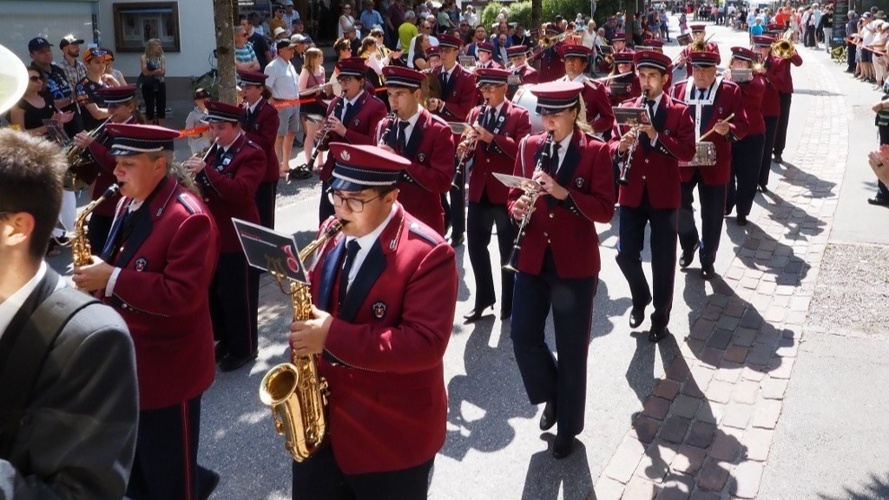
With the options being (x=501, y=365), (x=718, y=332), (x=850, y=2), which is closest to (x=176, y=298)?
(x=501, y=365)

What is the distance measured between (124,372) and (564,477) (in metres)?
3.33

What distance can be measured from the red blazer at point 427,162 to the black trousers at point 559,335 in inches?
58.9

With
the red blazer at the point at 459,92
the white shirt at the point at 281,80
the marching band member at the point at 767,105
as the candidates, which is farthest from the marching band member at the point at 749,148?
the white shirt at the point at 281,80

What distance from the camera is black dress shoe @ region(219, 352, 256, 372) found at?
650 centimetres

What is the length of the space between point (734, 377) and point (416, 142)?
2773 millimetres

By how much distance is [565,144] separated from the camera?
530 centimetres

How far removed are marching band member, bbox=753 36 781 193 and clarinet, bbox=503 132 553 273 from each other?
21.6 feet

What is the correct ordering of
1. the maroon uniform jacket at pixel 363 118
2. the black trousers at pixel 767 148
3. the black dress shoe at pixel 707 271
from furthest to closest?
the black trousers at pixel 767 148 → the black dress shoe at pixel 707 271 → the maroon uniform jacket at pixel 363 118

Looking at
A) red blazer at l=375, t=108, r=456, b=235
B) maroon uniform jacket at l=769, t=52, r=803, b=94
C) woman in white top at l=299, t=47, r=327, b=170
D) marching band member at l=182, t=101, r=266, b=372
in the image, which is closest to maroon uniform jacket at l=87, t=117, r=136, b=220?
marching band member at l=182, t=101, r=266, b=372

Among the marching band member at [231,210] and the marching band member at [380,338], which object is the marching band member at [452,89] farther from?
the marching band member at [380,338]

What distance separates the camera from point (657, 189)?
22.9 ft

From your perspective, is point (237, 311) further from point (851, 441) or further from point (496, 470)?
point (851, 441)

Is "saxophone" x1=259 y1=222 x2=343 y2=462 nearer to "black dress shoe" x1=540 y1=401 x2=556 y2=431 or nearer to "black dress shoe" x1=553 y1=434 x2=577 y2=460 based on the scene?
"black dress shoe" x1=553 y1=434 x2=577 y2=460

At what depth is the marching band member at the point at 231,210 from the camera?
612cm
